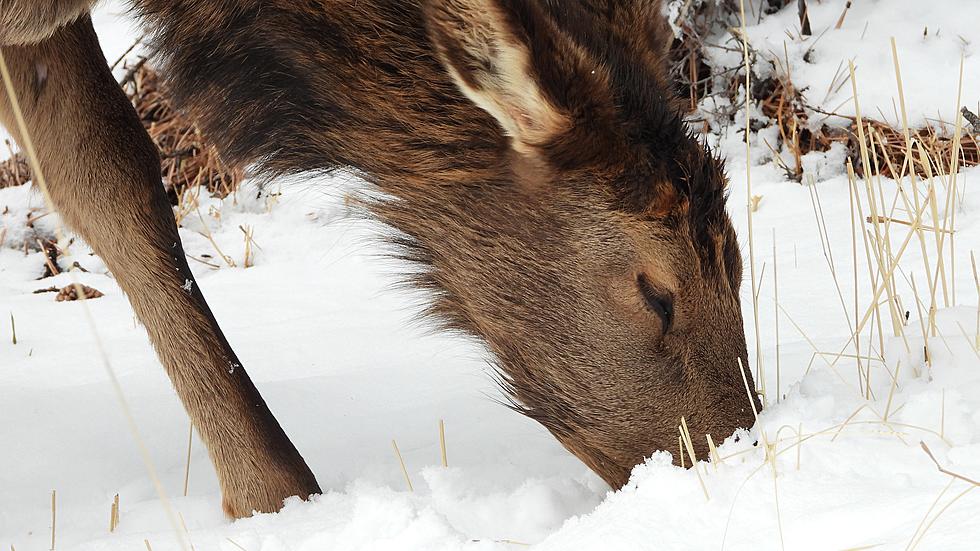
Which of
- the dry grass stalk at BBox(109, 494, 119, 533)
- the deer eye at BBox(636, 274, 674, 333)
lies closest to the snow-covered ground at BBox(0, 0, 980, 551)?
the dry grass stalk at BBox(109, 494, 119, 533)

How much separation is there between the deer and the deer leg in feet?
0.09

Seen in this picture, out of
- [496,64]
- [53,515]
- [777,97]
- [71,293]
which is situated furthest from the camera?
[777,97]

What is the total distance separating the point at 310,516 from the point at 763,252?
11.0 feet

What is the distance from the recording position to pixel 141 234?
382 centimetres

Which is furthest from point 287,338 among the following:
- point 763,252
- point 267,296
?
point 763,252

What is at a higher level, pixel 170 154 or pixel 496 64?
pixel 496 64

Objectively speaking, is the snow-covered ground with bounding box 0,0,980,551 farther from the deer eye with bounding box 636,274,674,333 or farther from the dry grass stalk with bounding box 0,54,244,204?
the deer eye with bounding box 636,274,674,333

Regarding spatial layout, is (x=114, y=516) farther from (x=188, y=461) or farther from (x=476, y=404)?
(x=476, y=404)

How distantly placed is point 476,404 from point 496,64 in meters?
1.93

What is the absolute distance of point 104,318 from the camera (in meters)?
5.60

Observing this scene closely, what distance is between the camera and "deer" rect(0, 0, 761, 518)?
297 centimetres

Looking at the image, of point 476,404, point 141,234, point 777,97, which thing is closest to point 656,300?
point 476,404

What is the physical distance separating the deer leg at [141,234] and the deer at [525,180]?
3cm

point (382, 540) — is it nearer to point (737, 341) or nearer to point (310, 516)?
point (310, 516)
